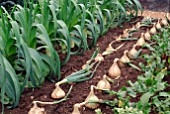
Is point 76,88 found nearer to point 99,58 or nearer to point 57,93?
point 57,93

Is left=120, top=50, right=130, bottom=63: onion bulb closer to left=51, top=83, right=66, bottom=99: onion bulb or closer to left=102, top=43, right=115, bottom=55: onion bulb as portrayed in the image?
left=102, top=43, right=115, bottom=55: onion bulb

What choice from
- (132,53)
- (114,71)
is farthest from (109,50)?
(114,71)

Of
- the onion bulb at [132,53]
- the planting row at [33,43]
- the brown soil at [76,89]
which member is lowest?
the brown soil at [76,89]

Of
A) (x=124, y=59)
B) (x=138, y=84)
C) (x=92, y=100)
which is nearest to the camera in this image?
(x=92, y=100)

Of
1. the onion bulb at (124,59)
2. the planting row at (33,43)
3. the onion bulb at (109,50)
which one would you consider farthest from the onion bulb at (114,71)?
the onion bulb at (109,50)

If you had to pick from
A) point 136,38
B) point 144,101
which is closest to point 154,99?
point 144,101

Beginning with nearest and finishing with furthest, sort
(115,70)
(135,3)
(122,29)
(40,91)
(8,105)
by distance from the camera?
1. (8,105)
2. (40,91)
3. (115,70)
4. (122,29)
5. (135,3)

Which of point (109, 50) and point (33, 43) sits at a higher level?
point (33, 43)

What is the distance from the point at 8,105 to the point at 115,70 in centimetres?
82

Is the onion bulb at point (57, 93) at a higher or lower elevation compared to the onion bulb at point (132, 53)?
lower

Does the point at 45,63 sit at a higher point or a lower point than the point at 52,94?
higher

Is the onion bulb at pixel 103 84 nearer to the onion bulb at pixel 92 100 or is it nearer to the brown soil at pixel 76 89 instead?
the brown soil at pixel 76 89

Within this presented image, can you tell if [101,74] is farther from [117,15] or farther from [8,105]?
[117,15]

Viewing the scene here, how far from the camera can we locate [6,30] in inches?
84.6
